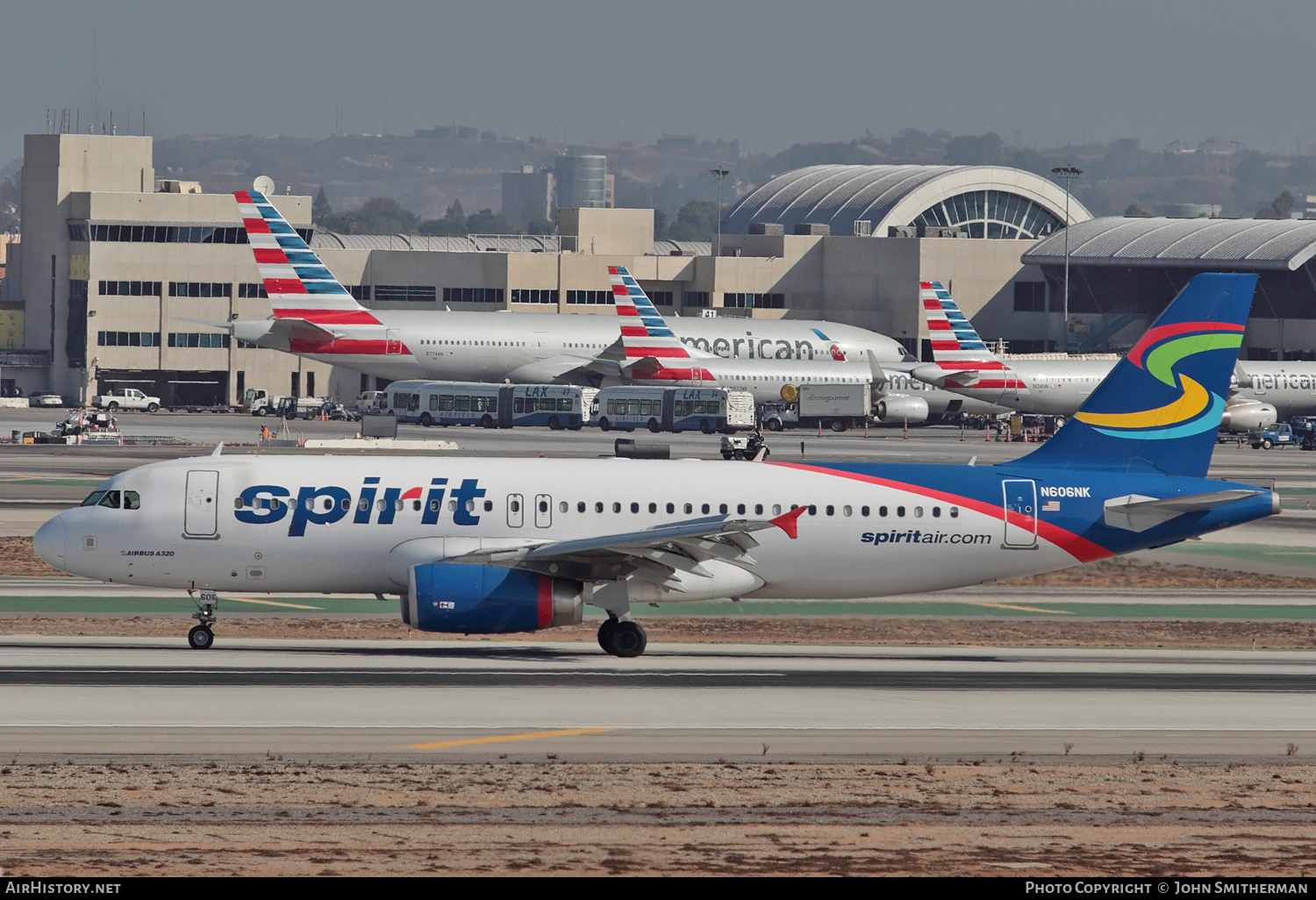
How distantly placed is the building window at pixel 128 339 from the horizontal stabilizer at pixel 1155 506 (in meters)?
118

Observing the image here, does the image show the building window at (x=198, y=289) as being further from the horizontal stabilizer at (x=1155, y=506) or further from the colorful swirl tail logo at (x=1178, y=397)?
the horizontal stabilizer at (x=1155, y=506)

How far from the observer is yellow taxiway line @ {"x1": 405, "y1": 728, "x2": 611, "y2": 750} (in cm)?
2569

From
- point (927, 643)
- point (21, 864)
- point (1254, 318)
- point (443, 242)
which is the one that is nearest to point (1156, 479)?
point (927, 643)

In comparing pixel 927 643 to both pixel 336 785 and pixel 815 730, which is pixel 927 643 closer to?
pixel 815 730

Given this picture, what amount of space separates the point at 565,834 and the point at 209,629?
1707 centimetres

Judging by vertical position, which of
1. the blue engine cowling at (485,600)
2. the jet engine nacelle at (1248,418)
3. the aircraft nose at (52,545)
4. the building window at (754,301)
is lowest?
the blue engine cowling at (485,600)

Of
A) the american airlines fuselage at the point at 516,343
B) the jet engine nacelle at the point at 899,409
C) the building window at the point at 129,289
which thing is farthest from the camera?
the building window at the point at 129,289

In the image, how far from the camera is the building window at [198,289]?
144 meters

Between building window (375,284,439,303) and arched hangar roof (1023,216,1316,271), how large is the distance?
2161 inches

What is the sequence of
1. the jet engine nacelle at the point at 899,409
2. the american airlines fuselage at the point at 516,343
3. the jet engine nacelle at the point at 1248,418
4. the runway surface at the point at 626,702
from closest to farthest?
the runway surface at the point at 626,702 < the jet engine nacelle at the point at 1248,418 < the american airlines fuselage at the point at 516,343 < the jet engine nacelle at the point at 899,409

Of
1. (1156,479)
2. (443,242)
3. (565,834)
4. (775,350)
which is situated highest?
(443,242)

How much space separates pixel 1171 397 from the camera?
38.7 m

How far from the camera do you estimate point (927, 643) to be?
39.8 m

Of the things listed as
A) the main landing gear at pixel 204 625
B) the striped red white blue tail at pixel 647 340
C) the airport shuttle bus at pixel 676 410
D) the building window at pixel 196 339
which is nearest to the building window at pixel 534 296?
the building window at pixel 196 339
